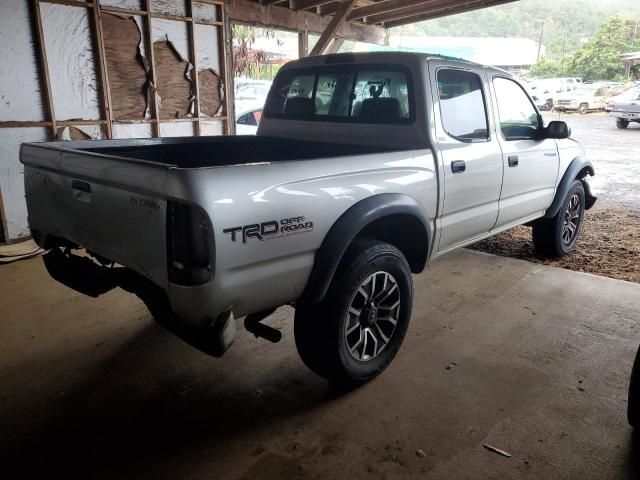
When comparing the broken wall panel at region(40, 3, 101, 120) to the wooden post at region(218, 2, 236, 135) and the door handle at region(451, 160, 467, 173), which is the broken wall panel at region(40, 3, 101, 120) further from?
the door handle at region(451, 160, 467, 173)

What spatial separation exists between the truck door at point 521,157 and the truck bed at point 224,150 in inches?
47.9

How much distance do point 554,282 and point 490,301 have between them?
806 millimetres

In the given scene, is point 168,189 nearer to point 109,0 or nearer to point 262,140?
point 262,140

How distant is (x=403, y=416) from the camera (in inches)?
98.9

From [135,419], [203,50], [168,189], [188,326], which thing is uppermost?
[203,50]

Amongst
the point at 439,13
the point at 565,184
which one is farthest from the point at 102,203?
the point at 439,13

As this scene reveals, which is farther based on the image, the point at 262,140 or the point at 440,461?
the point at 262,140

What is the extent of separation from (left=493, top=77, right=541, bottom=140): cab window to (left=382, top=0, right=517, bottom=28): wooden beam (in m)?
4.12

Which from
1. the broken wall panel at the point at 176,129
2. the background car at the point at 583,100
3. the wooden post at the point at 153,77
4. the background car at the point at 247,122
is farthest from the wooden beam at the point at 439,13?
the background car at the point at 583,100

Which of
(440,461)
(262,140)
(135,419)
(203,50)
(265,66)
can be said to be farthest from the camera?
(265,66)

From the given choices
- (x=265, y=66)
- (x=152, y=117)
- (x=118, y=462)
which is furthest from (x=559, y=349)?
(x=265, y=66)

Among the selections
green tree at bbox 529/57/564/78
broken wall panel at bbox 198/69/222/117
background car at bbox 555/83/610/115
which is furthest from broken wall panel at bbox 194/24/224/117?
green tree at bbox 529/57/564/78

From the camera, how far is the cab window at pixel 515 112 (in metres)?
3.78

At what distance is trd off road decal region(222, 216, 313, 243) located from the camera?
1.94 metres
